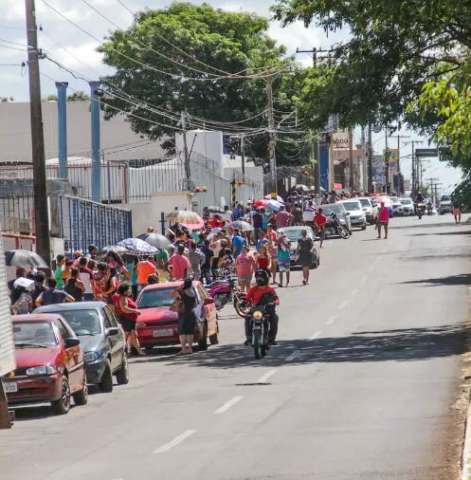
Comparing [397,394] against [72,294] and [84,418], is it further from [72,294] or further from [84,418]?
[72,294]

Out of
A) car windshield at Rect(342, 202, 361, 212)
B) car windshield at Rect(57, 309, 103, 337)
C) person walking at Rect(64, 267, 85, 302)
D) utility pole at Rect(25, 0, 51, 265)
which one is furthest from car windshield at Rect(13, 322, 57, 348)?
car windshield at Rect(342, 202, 361, 212)

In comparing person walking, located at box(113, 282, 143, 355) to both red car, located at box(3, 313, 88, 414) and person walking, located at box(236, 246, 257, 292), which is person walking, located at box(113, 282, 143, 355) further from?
person walking, located at box(236, 246, 257, 292)

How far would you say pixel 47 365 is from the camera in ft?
70.7

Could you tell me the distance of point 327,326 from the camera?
Result: 35.8 m

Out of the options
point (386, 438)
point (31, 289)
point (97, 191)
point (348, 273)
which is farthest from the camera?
point (97, 191)

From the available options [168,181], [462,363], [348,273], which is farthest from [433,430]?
[168,181]

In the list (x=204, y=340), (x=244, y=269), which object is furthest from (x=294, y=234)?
Answer: (x=204, y=340)

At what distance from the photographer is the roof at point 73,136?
9775 cm

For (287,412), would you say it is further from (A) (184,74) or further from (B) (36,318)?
(A) (184,74)

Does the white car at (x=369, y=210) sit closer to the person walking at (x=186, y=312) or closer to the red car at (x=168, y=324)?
the red car at (x=168, y=324)

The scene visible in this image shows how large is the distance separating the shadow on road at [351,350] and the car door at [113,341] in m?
2.87

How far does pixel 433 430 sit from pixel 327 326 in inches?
718

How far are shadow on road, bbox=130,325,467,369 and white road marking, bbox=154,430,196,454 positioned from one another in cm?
925

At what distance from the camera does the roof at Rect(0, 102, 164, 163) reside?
321 feet
